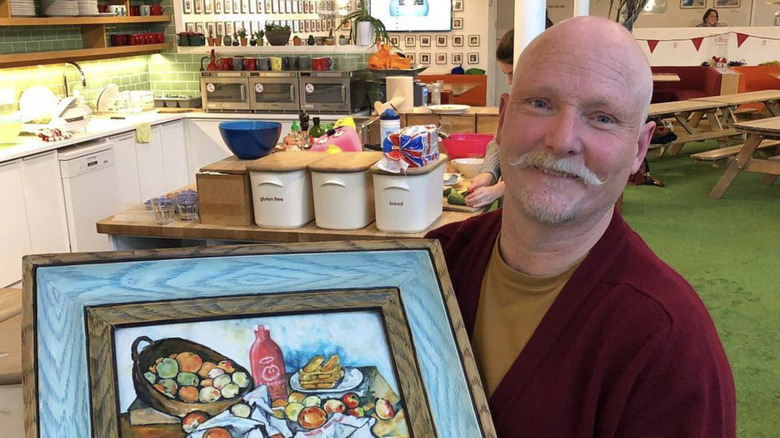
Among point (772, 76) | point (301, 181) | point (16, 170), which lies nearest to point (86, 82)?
point (16, 170)

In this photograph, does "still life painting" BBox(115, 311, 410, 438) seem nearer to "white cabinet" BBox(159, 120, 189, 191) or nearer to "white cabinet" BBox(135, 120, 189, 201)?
"white cabinet" BBox(135, 120, 189, 201)

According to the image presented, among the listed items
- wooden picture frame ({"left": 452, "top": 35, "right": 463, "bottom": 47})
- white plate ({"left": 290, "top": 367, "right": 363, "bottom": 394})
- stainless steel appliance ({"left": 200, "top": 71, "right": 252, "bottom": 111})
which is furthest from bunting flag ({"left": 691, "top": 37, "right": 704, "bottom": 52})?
white plate ({"left": 290, "top": 367, "right": 363, "bottom": 394})

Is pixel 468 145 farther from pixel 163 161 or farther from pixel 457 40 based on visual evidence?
pixel 457 40

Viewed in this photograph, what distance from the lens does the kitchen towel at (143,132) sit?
637 centimetres

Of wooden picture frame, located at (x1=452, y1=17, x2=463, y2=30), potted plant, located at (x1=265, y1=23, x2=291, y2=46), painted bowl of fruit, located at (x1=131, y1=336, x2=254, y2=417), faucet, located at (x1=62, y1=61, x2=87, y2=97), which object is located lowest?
painted bowl of fruit, located at (x1=131, y1=336, x2=254, y2=417)

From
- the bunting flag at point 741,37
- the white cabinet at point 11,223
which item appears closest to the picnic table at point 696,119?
the bunting flag at point 741,37

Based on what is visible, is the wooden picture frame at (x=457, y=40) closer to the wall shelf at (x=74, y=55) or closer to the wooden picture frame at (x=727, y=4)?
the wall shelf at (x=74, y=55)

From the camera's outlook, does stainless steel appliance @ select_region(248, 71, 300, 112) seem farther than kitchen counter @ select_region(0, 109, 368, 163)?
Yes

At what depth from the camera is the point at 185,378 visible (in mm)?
988

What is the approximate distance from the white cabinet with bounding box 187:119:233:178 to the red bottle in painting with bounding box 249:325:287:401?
20.7 feet

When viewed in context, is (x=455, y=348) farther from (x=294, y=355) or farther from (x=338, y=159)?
(x=338, y=159)

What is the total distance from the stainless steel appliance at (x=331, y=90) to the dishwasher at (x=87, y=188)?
1.77 metres

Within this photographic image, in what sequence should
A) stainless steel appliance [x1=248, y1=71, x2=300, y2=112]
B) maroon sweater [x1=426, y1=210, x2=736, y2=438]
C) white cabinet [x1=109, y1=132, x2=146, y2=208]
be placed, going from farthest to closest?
stainless steel appliance [x1=248, y1=71, x2=300, y2=112] → white cabinet [x1=109, y1=132, x2=146, y2=208] → maroon sweater [x1=426, y1=210, x2=736, y2=438]

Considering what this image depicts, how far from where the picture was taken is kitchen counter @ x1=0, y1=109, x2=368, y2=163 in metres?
5.00
